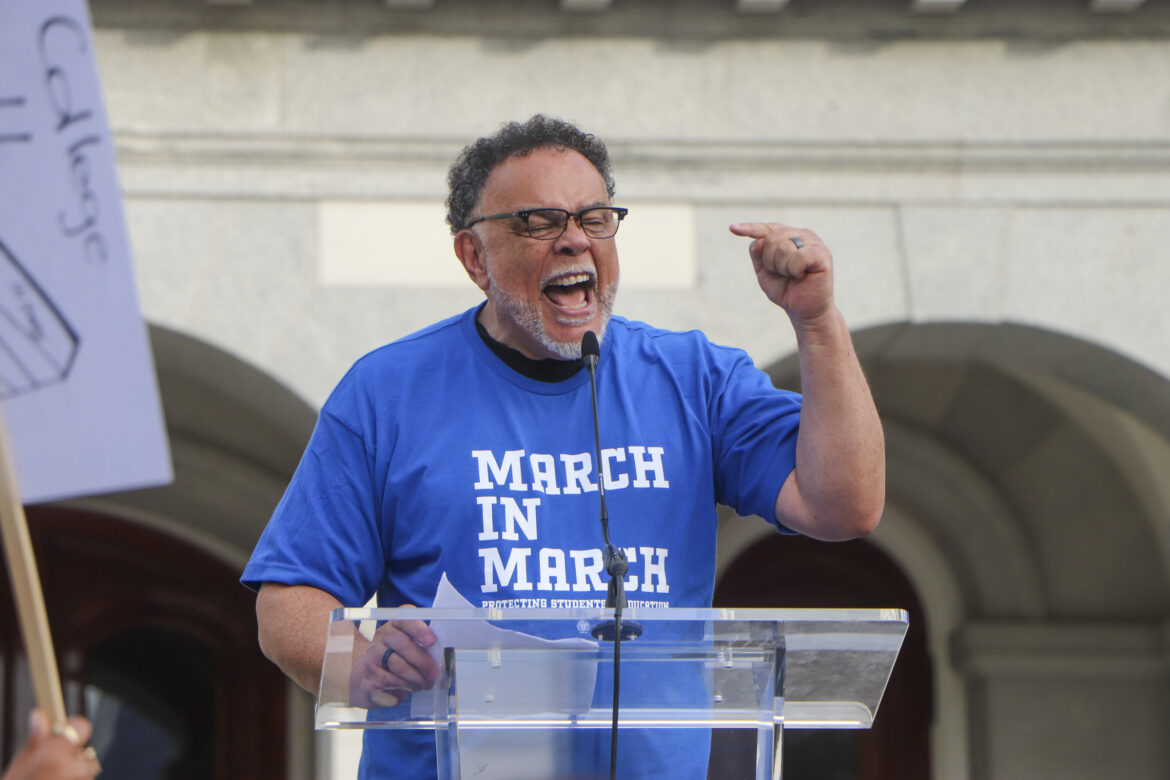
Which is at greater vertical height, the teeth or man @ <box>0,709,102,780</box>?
the teeth

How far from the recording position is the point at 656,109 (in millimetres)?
6012

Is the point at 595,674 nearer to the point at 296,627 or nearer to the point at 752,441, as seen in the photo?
the point at 296,627

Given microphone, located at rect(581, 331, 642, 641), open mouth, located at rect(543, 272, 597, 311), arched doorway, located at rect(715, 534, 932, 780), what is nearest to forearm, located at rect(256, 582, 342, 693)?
microphone, located at rect(581, 331, 642, 641)

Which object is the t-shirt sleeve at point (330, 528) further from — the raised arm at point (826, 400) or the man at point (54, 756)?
the man at point (54, 756)

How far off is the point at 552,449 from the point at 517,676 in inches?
24.5

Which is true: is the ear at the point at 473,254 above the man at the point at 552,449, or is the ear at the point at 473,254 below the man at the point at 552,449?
above

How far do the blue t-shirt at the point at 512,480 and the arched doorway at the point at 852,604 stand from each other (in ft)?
18.4

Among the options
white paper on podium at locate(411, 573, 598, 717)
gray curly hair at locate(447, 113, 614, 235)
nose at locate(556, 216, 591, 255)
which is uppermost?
gray curly hair at locate(447, 113, 614, 235)

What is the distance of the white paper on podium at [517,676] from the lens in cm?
193

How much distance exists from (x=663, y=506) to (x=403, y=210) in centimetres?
360

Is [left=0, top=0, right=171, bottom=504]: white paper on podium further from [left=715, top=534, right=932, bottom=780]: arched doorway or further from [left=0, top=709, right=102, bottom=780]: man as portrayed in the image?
[left=715, top=534, right=932, bottom=780]: arched doorway

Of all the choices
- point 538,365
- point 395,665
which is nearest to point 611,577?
point 395,665

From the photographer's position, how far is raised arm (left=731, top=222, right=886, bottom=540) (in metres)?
2.46

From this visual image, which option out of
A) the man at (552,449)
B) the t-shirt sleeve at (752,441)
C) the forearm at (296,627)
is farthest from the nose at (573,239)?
the forearm at (296,627)
